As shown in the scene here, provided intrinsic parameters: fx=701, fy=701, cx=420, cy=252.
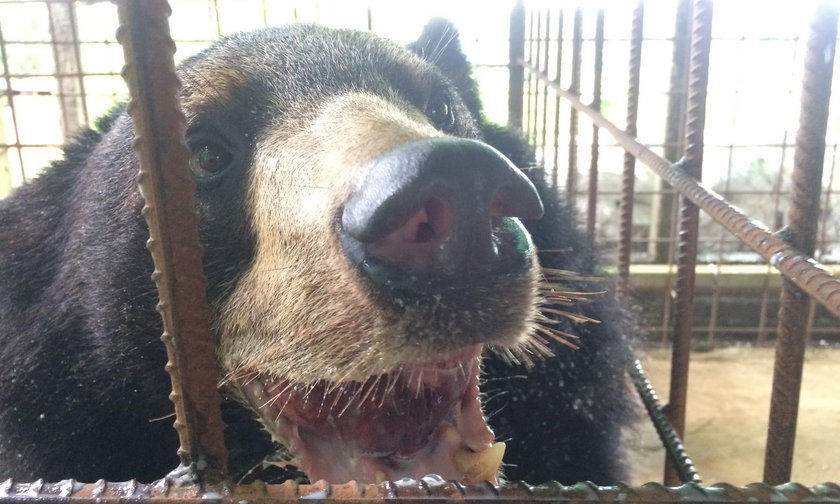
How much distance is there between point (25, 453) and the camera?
1.89m

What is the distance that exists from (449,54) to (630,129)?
708mm

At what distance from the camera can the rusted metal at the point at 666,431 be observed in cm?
189

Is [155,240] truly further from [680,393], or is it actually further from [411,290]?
[680,393]

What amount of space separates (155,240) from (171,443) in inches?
47.9

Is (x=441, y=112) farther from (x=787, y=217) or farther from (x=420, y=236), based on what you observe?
(x=420, y=236)

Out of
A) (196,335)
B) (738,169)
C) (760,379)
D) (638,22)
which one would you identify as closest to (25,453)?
(196,335)

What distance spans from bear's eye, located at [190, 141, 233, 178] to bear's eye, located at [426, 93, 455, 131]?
63cm

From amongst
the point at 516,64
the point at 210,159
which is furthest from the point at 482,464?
the point at 516,64

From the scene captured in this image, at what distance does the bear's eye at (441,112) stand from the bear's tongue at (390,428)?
0.83 meters

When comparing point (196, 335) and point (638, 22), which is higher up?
point (638, 22)

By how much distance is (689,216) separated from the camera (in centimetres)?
196

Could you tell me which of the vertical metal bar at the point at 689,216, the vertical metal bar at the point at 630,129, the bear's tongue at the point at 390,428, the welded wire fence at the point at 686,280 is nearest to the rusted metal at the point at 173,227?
the welded wire fence at the point at 686,280

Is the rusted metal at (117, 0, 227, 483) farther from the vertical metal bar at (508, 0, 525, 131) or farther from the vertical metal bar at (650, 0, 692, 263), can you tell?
the vertical metal bar at (650, 0, 692, 263)

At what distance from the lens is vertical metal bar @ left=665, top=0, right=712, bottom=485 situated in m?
1.70
